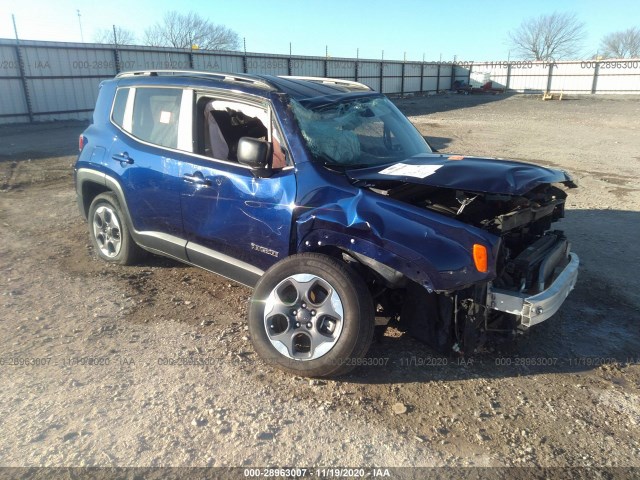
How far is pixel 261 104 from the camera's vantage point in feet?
12.5

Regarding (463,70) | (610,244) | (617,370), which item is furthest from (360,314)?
(463,70)

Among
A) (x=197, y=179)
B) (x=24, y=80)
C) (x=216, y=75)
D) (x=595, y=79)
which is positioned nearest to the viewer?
(x=197, y=179)

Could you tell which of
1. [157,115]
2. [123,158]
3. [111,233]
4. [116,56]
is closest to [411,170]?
[157,115]

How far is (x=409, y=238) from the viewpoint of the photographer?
3.04m

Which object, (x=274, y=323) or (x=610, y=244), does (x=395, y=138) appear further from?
(x=610, y=244)

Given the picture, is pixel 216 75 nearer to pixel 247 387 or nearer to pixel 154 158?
pixel 154 158

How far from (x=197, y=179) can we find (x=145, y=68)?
61.7 feet

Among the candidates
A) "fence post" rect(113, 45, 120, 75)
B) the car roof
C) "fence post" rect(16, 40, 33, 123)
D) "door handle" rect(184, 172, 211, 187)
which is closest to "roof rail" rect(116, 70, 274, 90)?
the car roof

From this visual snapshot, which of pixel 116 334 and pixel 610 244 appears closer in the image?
pixel 116 334

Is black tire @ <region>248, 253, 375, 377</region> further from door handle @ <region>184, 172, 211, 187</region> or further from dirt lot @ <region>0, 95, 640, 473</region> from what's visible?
door handle @ <region>184, 172, 211, 187</region>

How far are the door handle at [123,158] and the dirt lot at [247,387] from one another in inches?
46.1

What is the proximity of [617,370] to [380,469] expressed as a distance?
2043mm

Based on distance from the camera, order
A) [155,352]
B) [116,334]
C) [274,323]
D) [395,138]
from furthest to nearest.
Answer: [395,138]
[116,334]
[155,352]
[274,323]

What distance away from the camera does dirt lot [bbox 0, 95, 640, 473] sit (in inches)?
107
